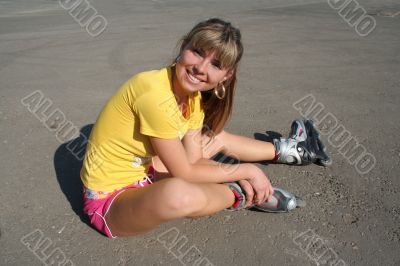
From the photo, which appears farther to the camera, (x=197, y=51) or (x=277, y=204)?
(x=277, y=204)

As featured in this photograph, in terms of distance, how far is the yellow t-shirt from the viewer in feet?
6.08

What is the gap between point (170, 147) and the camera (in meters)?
1.90

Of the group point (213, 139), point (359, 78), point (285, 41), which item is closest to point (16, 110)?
point (213, 139)

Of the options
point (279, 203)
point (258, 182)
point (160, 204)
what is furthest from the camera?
point (279, 203)

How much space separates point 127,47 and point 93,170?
14.8 ft

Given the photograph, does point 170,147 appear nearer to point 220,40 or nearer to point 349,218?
point 220,40

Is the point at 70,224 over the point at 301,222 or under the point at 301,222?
over

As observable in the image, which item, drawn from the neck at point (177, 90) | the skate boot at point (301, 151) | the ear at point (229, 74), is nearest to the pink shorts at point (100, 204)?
the neck at point (177, 90)

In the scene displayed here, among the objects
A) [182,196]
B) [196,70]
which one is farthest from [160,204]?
[196,70]

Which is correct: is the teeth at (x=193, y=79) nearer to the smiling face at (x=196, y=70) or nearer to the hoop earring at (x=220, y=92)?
the smiling face at (x=196, y=70)

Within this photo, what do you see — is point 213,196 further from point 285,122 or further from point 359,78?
point 359,78

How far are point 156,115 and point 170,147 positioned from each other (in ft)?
0.57

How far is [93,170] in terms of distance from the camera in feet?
6.88

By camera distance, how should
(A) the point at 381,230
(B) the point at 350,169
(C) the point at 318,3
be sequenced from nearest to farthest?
1. (A) the point at 381,230
2. (B) the point at 350,169
3. (C) the point at 318,3
